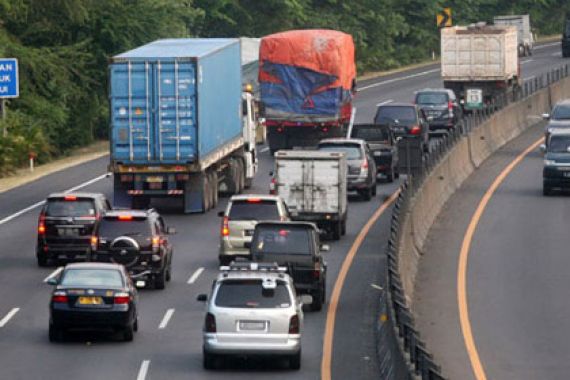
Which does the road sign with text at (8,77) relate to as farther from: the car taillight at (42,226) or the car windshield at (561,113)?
the car taillight at (42,226)

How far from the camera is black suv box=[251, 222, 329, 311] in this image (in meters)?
34.8

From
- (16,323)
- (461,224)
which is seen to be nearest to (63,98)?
(461,224)

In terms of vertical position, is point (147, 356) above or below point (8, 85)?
below

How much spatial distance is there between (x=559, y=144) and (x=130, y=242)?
22.2 meters

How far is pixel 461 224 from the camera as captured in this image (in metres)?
49.6

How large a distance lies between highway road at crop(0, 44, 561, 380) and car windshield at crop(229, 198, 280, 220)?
1.37m

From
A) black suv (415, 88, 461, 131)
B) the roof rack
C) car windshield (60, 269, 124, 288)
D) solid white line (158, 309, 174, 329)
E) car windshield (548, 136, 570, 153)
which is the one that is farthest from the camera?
black suv (415, 88, 461, 131)

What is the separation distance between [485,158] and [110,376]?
3719 centimetres

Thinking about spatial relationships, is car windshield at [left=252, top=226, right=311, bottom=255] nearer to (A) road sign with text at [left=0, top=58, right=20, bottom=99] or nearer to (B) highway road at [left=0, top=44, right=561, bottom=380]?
(B) highway road at [left=0, top=44, right=561, bottom=380]

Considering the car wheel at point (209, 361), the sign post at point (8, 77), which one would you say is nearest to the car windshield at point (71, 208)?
the car wheel at point (209, 361)

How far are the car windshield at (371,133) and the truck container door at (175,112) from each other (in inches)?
425

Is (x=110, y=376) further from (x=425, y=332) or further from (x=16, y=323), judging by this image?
(x=425, y=332)

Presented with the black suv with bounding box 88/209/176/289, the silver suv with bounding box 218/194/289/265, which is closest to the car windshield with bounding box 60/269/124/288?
the black suv with bounding box 88/209/176/289

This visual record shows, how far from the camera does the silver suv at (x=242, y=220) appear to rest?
1574 inches
